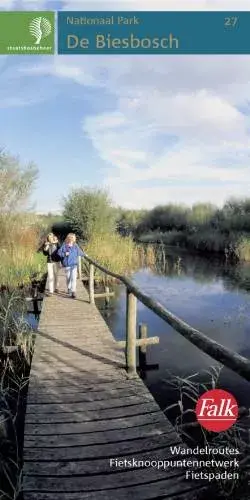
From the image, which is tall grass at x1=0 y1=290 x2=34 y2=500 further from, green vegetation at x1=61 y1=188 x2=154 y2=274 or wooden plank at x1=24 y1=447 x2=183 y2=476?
green vegetation at x1=61 y1=188 x2=154 y2=274

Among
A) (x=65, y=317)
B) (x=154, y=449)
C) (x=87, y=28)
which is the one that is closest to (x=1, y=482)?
(x=154, y=449)

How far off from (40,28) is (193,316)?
7.58 meters

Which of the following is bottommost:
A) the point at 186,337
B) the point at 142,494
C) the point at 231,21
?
the point at 142,494

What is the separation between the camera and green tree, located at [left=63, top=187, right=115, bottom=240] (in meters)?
23.7

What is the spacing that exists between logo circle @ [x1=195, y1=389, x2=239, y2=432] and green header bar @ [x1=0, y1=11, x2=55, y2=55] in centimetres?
517

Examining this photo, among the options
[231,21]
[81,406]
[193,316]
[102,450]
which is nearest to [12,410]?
[81,406]

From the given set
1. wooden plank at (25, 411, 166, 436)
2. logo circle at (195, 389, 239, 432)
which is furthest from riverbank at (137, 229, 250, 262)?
logo circle at (195, 389, 239, 432)

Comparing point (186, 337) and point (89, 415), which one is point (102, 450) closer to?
point (89, 415)

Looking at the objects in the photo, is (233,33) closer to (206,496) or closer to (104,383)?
(104,383)

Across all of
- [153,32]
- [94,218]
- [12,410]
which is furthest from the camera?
[94,218]

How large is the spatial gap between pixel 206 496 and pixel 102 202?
21859mm

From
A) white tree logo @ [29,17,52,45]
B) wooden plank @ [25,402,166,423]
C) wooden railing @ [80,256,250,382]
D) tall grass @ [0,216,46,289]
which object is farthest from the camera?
tall grass @ [0,216,46,289]

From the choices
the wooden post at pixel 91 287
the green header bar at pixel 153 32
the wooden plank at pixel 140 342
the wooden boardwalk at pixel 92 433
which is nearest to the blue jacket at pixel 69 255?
the wooden post at pixel 91 287

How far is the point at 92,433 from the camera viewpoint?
3.59 metres
